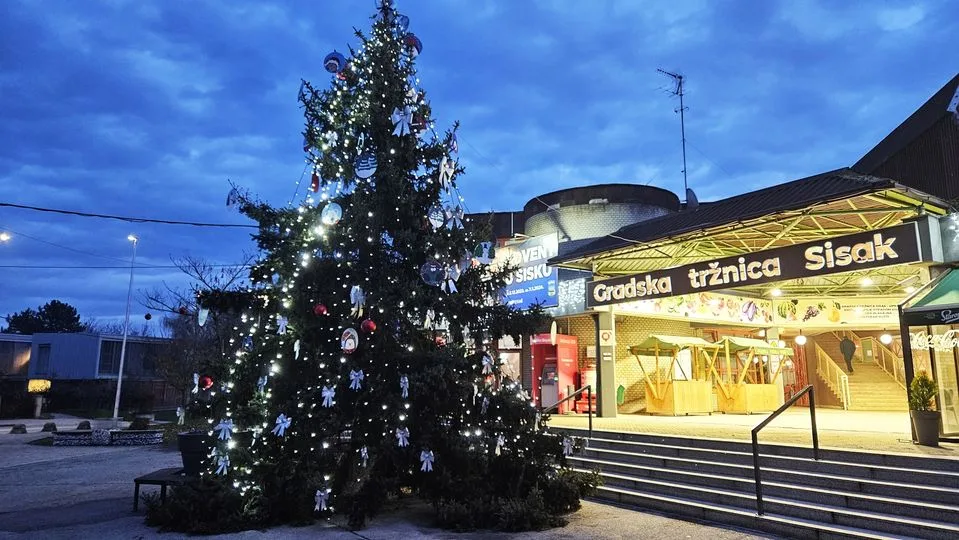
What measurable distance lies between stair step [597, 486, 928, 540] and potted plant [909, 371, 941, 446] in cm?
313

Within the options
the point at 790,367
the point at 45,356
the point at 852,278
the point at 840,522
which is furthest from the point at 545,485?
the point at 45,356

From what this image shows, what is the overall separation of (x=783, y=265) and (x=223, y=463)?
9703 mm

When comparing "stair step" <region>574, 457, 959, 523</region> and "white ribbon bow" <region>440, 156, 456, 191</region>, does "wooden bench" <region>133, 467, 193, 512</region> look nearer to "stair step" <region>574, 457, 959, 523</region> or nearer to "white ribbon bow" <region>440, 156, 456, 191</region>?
"white ribbon bow" <region>440, 156, 456, 191</region>

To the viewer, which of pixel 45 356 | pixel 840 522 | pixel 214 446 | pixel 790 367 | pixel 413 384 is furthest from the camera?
pixel 45 356

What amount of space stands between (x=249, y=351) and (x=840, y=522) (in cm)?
718

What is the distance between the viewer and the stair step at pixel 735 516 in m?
6.46

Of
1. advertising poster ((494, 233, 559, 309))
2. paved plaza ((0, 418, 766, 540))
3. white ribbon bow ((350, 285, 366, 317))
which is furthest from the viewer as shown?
advertising poster ((494, 233, 559, 309))

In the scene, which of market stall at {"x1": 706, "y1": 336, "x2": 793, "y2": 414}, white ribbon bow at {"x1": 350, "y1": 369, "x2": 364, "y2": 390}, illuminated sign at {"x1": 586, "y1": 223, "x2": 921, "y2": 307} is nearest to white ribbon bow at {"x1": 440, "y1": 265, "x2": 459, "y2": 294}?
white ribbon bow at {"x1": 350, "y1": 369, "x2": 364, "y2": 390}

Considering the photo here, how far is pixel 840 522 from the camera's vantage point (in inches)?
264

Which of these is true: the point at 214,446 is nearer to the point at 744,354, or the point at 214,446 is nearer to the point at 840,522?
the point at 840,522

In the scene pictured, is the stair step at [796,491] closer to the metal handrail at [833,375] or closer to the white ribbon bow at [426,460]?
the white ribbon bow at [426,460]

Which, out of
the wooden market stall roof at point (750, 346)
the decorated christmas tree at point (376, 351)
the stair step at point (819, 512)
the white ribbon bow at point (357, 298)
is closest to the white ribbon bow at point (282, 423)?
the decorated christmas tree at point (376, 351)

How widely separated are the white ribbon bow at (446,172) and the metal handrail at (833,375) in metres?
16.7

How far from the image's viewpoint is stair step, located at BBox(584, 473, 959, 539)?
6184 millimetres
